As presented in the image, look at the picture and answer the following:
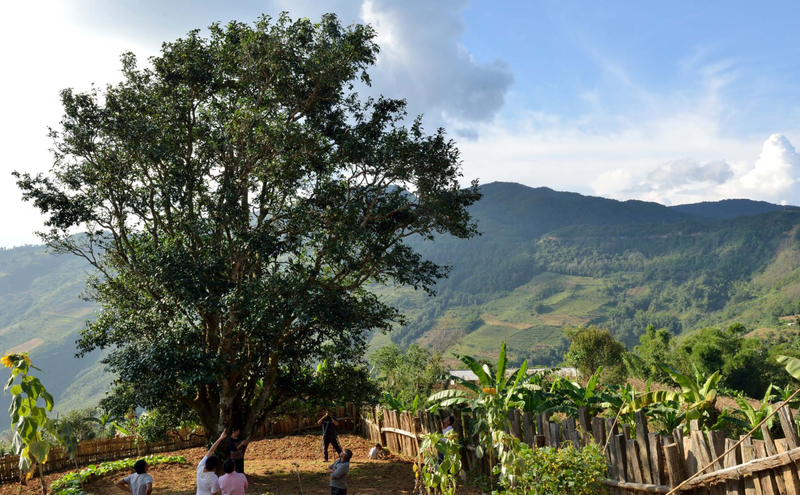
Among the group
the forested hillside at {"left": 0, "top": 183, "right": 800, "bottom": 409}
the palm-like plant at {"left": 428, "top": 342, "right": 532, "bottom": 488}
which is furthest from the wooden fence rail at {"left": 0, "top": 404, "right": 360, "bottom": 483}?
the forested hillside at {"left": 0, "top": 183, "right": 800, "bottom": 409}

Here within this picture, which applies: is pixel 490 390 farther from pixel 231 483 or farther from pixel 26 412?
pixel 26 412

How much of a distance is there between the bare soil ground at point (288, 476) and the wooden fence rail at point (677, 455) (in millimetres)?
2097

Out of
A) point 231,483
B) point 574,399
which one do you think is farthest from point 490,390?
point 231,483

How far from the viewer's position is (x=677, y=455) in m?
6.14

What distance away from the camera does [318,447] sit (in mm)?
15070

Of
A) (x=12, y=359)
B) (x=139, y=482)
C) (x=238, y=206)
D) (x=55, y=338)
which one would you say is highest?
(x=55, y=338)

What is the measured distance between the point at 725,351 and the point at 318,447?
40.5 metres

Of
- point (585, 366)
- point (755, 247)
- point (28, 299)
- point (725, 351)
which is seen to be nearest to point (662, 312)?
point (755, 247)

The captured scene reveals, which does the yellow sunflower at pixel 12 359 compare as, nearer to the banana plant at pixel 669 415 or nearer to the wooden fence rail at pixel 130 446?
the wooden fence rail at pixel 130 446

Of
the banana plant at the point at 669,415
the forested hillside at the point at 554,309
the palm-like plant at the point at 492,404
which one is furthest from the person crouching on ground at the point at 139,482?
the forested hillside at the point at 554,309

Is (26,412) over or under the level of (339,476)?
over

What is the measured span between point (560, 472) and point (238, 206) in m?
7.66

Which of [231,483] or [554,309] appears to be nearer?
[231,483]

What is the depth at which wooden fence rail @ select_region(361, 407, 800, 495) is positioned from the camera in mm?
5230
